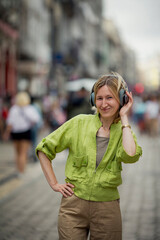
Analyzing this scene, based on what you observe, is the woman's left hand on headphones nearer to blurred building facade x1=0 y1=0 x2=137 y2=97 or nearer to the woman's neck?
the woman's neck

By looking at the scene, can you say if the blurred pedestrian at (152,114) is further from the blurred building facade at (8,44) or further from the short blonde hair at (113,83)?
the short blonde hair at (113,83)

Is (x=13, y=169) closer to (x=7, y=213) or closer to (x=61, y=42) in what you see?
(x=7, y=213)

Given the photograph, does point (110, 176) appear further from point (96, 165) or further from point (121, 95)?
point (121, 95)

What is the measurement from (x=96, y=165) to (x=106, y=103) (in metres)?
0.42

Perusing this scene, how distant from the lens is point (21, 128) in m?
9.67

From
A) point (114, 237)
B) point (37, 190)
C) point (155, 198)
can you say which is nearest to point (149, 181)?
point (155, 198)

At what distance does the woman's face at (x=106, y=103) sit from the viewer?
312cm

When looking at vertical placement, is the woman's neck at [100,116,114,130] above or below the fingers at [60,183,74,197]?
above

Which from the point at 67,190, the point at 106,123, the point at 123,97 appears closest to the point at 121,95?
the point at 123,97

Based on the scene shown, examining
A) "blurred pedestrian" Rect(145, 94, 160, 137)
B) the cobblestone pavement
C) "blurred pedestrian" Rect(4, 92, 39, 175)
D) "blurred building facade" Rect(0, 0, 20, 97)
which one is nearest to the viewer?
the cobblestone pavement

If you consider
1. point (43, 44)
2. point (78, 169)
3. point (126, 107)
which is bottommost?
point (78, 169)

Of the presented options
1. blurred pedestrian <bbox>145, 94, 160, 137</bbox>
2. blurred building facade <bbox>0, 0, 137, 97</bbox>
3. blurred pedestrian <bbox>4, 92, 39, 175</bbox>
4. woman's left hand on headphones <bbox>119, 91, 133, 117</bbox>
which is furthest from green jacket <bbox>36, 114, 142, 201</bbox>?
blurred pedestrian <bbox>145, 94, 160, 137</bbox>

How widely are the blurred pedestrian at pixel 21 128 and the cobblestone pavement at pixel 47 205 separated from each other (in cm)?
38

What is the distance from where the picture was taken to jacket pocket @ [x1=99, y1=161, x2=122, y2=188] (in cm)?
309
